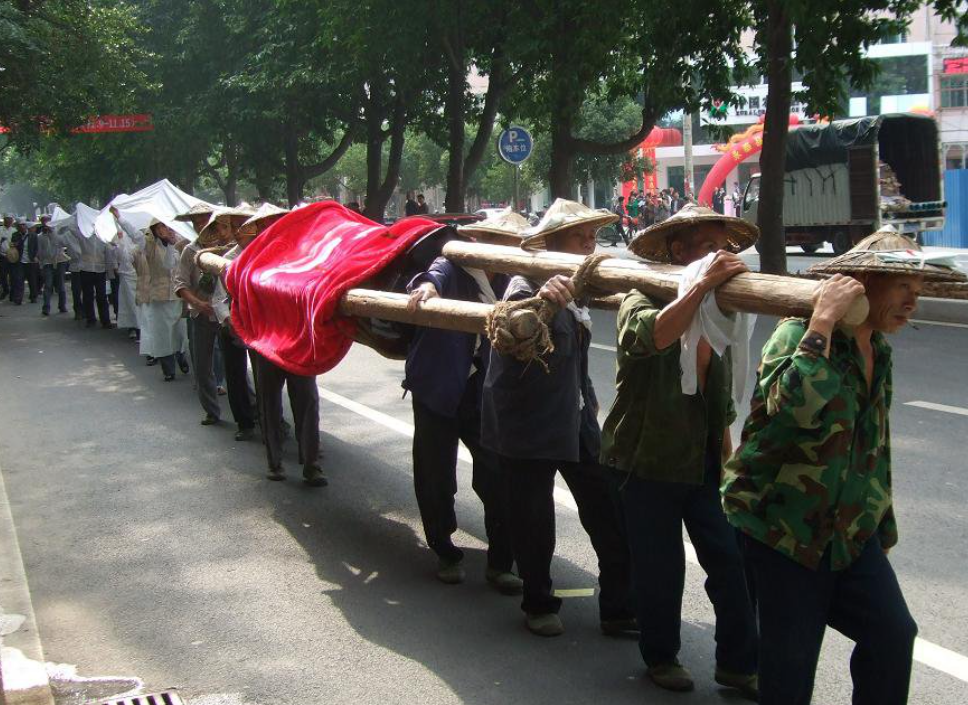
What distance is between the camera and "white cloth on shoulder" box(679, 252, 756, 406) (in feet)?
11.0

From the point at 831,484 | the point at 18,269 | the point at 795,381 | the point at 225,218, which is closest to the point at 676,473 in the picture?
the point at 831,484

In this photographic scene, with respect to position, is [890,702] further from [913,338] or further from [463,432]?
[913,338]

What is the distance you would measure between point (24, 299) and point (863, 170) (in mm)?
17932

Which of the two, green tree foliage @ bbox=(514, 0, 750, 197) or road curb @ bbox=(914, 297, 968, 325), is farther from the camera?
green tree foliage @ bbox=(514, 0, 750, 197)

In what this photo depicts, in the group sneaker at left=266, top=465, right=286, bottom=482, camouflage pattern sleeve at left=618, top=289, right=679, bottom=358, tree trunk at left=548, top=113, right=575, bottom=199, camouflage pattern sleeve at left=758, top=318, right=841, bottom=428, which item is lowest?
sneaker at left=266, top=465, right=286, bottom=482

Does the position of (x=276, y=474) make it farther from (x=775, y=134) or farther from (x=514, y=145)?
(x=514, y=145)

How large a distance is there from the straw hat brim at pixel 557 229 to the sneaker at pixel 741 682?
168 cm

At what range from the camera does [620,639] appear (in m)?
4.68

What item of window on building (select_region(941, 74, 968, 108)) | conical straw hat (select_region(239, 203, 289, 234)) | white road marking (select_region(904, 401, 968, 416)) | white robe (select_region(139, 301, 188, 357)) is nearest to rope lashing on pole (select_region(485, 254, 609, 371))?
conical straw hat (select_region(239, 203, 289, 234))

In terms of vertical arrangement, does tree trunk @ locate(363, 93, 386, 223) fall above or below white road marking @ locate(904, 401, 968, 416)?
above

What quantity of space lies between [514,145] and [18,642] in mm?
16972

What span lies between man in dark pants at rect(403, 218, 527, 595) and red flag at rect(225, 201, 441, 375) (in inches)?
15.5

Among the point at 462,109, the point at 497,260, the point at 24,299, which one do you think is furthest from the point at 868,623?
the point at 24,299

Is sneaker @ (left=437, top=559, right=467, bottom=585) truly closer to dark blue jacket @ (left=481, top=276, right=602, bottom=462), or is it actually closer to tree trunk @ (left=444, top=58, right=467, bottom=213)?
dark blue jacket @ (left=481, top=276, right=602, bottom=462)
